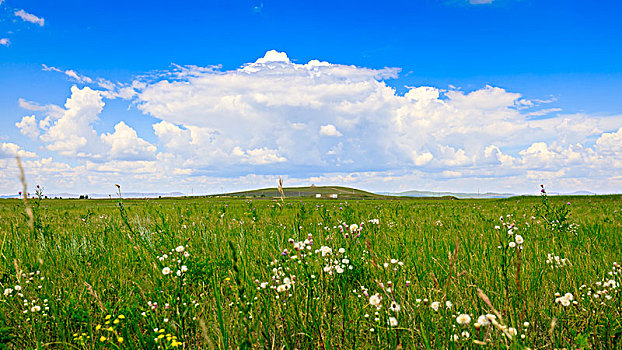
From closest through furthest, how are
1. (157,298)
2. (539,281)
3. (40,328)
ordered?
(40,328) → (157,298) → (539,281)

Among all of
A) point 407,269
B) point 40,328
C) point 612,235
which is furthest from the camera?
point 612,235

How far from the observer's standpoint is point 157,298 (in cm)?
328

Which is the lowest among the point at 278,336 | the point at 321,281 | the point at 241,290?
the point at 278,336

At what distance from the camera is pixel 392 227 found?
7.82 meters

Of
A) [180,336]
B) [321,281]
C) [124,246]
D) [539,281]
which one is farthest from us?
[124,246]

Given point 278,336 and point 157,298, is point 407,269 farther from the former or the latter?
point 157,298

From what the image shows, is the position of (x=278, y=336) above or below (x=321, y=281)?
below

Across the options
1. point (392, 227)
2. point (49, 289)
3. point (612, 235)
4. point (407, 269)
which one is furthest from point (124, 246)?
point (612, 235)

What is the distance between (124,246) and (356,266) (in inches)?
156

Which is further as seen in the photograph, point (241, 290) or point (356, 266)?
point (356, 266)

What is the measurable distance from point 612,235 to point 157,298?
797 centimetres

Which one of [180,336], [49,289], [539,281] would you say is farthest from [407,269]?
[49,289]

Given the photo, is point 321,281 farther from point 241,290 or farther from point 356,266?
point 241,290

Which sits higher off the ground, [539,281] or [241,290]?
[241,290]
